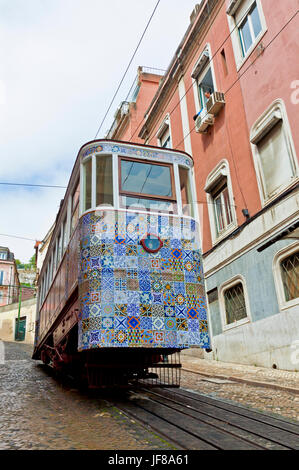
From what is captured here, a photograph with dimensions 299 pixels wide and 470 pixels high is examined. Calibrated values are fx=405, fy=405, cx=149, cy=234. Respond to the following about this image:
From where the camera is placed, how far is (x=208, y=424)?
14.9ft

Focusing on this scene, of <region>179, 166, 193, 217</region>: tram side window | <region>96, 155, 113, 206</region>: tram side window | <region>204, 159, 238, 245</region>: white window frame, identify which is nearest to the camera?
<region>96, 155, 113, 206</region>: tram side window

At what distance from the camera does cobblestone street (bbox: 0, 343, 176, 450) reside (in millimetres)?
3709

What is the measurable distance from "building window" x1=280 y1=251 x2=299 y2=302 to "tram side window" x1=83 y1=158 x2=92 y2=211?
497 centimetres

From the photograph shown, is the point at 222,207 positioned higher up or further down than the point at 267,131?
further down

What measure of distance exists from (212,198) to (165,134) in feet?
17.4

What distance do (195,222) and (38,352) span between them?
9.55m

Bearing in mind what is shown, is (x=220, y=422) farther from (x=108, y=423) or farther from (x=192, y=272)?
(x=192, y=272)

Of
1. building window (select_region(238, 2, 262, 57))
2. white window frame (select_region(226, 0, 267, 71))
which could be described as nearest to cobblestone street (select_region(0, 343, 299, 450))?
white window frame (select_region(226, 0, 267, 71))

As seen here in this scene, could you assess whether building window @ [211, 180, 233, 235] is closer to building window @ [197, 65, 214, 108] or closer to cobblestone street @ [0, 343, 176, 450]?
building window @ [197, 65, 214, 108]

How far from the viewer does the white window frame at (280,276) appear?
855 cm

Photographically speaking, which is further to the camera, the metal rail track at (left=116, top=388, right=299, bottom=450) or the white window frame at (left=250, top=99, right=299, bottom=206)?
the white window frame at (left=250, top=99, right=299, bottom=206)

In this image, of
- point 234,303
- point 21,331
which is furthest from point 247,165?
point 21,331

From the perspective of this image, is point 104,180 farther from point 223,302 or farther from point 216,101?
point 216,101
